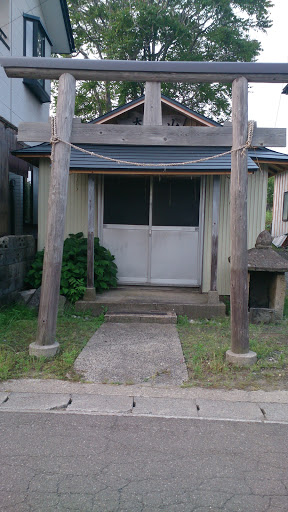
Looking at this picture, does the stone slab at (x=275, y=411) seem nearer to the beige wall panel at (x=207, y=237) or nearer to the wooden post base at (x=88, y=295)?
the wooden post base at (x=88, y=295)

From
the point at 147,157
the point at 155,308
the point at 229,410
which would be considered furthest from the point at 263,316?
the point at 147,157

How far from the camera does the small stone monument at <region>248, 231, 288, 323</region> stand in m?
6.98

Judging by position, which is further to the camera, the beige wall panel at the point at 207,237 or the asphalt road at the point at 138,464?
the beige wall panel at the point at 207,237

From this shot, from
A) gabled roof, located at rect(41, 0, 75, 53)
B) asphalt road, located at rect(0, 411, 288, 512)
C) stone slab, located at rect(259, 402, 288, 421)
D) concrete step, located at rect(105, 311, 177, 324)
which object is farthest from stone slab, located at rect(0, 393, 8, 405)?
Answer: gabled roof, located at rect(41, 0, 75, 53)

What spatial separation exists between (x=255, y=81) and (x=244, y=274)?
2382mm

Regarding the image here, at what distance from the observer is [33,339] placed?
579 centimetres

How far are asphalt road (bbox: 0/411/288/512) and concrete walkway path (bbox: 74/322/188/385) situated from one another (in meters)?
0.92

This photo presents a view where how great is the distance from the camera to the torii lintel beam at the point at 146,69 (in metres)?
5.03

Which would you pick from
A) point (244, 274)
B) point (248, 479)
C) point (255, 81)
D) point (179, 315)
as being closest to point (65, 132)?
point (255, 81)

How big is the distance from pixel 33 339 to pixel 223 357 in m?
2.58

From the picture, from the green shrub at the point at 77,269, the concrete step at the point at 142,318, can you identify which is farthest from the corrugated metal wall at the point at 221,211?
the concrete step at the point at 142,318

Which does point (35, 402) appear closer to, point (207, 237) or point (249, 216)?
point (207, 237)

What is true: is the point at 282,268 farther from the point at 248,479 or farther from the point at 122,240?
the point at 248,479

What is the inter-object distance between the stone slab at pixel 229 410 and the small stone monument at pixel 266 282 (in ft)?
10.1
